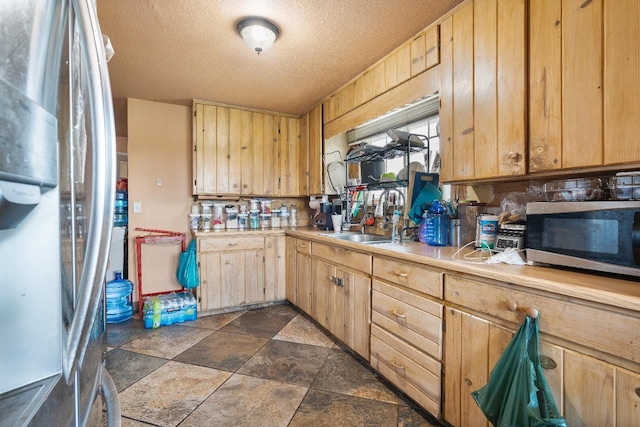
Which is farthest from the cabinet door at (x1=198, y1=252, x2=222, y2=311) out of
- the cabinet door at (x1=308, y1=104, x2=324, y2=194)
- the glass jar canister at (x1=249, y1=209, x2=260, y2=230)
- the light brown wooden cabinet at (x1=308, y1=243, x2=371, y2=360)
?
the cabinet door at (x1=308, y1=104, x2=324, y2=194)

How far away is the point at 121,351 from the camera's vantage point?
90.7 inches

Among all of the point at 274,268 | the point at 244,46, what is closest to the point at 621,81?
the point at 244,46

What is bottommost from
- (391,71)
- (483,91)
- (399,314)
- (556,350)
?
(399,314)

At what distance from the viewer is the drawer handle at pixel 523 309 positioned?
108 cm

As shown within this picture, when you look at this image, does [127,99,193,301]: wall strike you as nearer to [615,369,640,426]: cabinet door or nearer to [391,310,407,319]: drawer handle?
[391,310,407,319]: drawer handle

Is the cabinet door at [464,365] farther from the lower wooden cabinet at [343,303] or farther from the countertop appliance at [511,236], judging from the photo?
the lower wooden cabinet at [343,303]

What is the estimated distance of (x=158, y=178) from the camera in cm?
334

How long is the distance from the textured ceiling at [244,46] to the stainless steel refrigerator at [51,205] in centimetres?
153

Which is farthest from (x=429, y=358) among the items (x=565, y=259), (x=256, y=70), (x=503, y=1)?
(x=256, y=70)

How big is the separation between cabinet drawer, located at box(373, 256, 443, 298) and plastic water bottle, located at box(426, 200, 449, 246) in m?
0.38

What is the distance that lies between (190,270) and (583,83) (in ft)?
10.5

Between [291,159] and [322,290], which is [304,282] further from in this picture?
[291,159]

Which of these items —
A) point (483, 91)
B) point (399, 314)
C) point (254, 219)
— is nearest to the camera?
point (483, 91)

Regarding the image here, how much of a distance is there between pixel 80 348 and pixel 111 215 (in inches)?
9.9
